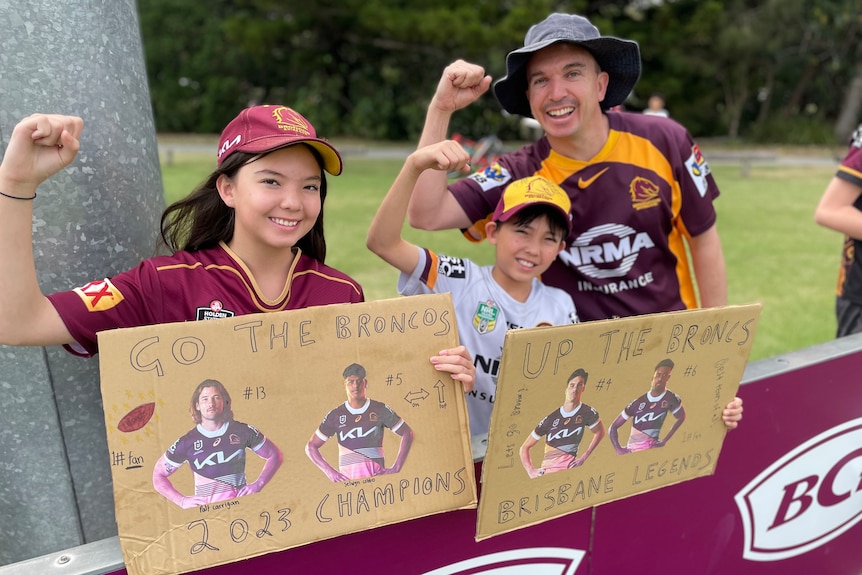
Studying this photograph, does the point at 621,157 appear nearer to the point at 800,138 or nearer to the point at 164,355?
the point at 164,355

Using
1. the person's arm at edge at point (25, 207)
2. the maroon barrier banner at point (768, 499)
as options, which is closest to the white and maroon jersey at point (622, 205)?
the maroon barrier banner at point (768, 499)

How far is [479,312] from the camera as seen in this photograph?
227 cm

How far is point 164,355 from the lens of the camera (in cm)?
134

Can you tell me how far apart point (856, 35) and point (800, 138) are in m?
5.08

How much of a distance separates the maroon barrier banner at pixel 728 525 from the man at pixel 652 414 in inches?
4.8

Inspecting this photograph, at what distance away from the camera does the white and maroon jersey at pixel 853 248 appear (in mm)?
2877

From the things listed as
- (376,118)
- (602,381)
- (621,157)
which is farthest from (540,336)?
(376,118)

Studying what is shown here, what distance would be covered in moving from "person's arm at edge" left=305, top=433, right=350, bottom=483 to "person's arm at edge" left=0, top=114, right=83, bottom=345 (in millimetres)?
607

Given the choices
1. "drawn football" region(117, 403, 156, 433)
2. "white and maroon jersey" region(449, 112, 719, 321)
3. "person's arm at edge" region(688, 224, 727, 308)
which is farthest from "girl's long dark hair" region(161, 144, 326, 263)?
"person's arm at edge" region(688, 224, 727, 308)

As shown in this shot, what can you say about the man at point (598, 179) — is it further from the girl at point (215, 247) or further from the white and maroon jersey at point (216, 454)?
the white and maroon jersey at point (216, 454)

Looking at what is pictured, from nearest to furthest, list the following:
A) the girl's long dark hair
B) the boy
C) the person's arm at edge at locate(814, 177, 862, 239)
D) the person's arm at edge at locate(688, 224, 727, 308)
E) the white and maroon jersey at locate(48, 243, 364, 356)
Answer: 1. the white and maroon jersey at locate(48, 243, 364, 356)
2. the girl's long dark hair
3. the boy
4. the person's arm at edge at locate(688, 224, 727, 308)
5. the person's arm at edge at locate(814, 177, 862, 239)

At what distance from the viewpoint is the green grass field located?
241 inches

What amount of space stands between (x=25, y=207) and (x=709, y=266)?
2.26 m

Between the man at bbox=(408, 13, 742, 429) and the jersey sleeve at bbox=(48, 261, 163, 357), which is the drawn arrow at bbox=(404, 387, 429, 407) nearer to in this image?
the jersey sleeve at bbox=(48, 261, 163, 357)
